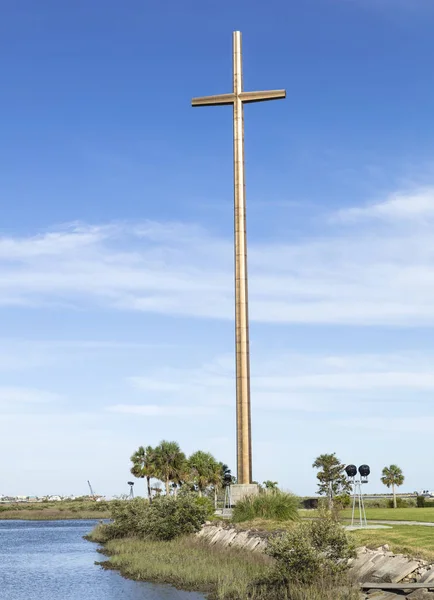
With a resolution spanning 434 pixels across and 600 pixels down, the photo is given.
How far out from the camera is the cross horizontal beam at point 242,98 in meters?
40.6

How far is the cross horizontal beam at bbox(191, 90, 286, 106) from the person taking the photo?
4059 centimetres

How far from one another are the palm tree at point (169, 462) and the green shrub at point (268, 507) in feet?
173

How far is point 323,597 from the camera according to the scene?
63.1 ft

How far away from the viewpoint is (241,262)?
1569 inches

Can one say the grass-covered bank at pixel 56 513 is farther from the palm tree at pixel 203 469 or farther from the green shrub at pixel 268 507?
the green shrub at pixel 268 507

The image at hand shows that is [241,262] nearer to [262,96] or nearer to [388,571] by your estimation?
[262,96]

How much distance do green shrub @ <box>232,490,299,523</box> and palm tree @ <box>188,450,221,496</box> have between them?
48.8 m

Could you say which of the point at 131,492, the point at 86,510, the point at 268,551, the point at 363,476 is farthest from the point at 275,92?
the point at 86,510

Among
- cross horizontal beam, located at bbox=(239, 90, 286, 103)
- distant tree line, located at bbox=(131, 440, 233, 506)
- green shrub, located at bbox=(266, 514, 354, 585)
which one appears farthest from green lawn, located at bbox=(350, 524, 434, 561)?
distant tree line, located at bbox=(131, 440, 233, 506)

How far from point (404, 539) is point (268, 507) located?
452 inches

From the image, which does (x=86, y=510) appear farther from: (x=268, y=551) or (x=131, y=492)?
(x=268, y=551)

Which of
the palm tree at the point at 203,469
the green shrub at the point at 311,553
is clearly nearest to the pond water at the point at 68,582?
the green shrub at the point at 311,553

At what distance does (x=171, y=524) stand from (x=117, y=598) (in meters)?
15.0

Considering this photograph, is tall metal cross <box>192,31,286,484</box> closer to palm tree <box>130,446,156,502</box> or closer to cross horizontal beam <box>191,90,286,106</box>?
cross horizontal beam <box>191,90,286,106</box>
